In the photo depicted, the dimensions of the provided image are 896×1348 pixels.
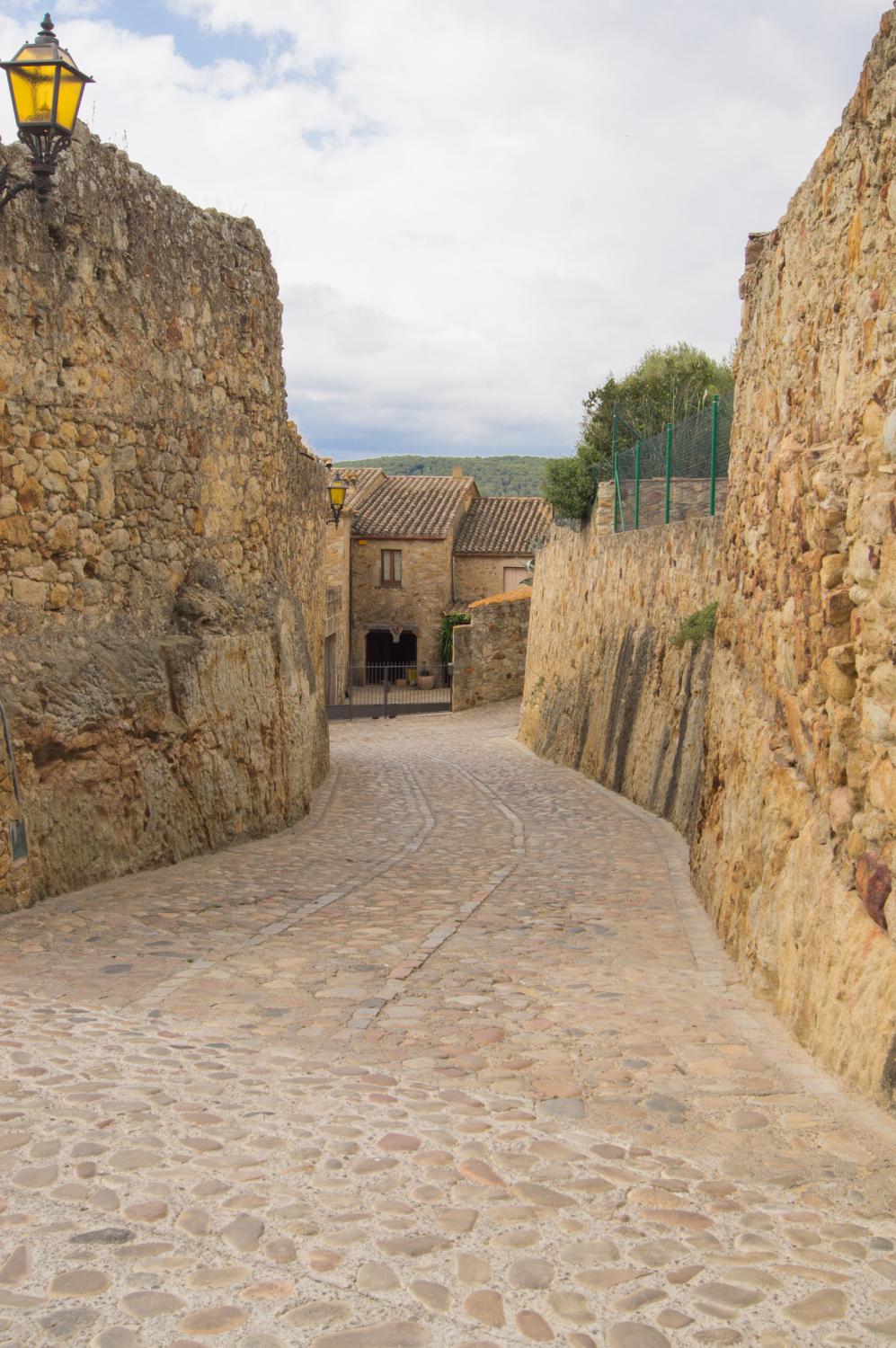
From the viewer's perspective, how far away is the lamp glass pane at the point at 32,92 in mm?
6121

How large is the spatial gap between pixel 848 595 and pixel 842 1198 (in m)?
2.39

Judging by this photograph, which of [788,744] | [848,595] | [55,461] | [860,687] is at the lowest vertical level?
[788,744]

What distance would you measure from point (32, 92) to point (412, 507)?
36.5 meters

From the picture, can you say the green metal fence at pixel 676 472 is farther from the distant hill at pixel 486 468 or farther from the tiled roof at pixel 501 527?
the distant hill at pixel 486 468

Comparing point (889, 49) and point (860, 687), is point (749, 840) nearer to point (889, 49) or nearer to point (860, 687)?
point (860, 687)

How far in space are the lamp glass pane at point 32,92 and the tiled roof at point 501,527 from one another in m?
35.2

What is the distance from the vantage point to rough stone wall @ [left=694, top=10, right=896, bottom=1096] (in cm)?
420

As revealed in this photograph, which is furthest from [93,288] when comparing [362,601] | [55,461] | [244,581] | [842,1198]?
[362,601]

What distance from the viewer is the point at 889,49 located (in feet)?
14.7

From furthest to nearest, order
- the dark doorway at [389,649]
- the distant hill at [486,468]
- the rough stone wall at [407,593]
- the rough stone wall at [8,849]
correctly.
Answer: the distant hill at [486,468], the dark doorway at [389,649], the rough stone wall at [407,593], the rough stone wall at [8,849]

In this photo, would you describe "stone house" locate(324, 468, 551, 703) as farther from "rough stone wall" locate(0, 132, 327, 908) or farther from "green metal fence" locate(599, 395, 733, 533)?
"rough stone wall" locate(0, 132, 327, 908)

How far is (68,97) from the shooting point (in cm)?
618

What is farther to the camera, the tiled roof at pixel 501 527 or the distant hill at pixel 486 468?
the distant hill at pixel 486 468

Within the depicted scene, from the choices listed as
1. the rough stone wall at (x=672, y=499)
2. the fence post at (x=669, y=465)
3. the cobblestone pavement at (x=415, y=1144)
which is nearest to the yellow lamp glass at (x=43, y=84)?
the cobblestone pavement at (x=415, y=1144)
